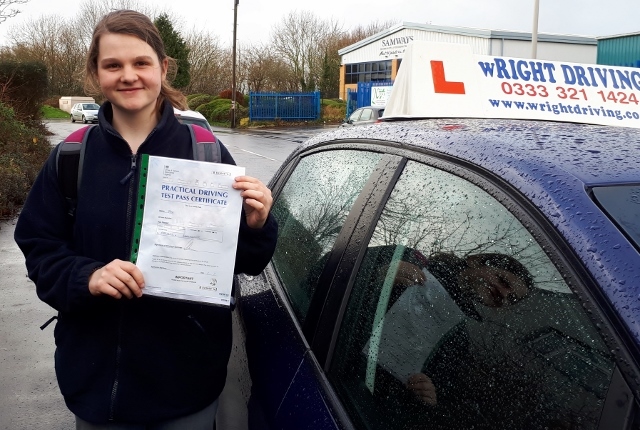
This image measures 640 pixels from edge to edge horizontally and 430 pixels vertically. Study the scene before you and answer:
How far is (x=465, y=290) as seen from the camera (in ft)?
4.37

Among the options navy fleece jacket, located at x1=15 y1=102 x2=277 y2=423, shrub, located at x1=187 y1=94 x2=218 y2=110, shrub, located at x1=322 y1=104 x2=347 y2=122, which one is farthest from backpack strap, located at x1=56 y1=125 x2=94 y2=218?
shrub, located at x1=187 y1=94 x2=218 y2=110

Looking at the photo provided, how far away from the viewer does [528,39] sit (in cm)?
3469

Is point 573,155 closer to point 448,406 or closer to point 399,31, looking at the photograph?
point 448,406

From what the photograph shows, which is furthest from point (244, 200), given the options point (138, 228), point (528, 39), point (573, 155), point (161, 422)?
point (528, 39)

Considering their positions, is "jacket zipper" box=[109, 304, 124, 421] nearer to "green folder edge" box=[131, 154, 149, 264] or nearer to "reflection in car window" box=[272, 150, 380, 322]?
"green folder edge" box=[131, 154, 149, 264]

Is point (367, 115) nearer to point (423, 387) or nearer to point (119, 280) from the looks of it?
point (119, 280)

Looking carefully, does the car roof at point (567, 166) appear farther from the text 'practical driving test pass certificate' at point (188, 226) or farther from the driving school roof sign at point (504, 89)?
the text 'practical driving test pass certificate' at point (188, 226)

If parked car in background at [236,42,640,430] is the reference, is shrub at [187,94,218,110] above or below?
above

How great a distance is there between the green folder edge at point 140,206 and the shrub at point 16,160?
8.40 m

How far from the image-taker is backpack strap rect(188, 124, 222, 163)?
1851 millimetres

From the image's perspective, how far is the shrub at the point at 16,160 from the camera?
9.45 meters

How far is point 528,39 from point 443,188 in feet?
118

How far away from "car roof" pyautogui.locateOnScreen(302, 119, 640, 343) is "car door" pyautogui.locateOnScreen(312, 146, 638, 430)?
3 cm

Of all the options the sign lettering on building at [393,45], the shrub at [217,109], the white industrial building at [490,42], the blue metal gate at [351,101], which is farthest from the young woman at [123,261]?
the sign lettering on building at [393,45]
